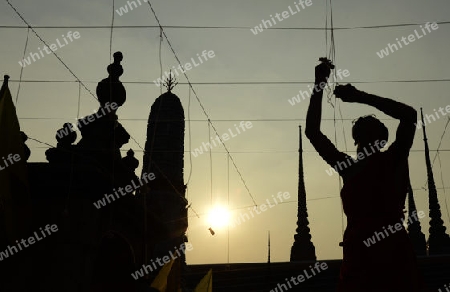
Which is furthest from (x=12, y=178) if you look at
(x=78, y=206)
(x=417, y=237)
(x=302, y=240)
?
(x=302, y=240)

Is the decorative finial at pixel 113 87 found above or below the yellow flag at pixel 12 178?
above

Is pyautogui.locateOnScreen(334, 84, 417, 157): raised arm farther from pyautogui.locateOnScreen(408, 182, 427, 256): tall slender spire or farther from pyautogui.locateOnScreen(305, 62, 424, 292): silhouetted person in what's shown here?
pyautogui.locateOnScreen(408, 182, 427, 256): tall slender spire

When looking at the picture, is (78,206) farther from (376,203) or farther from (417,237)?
(417,237)

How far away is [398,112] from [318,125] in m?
0.46

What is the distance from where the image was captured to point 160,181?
2709cm

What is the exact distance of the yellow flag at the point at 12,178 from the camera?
7.31 metres

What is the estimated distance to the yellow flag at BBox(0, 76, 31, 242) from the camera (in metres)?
7.31

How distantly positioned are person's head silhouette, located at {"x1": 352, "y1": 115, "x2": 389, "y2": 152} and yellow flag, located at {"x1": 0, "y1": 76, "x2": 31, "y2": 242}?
627cm

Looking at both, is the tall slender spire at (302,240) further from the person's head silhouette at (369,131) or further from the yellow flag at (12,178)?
the person's head silhouette at (369,131)

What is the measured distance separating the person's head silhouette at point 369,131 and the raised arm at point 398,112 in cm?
12

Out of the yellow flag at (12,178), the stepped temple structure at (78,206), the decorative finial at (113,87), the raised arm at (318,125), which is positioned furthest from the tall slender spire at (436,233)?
the raised arm at (318,125)

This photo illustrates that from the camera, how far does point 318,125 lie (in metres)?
2.66

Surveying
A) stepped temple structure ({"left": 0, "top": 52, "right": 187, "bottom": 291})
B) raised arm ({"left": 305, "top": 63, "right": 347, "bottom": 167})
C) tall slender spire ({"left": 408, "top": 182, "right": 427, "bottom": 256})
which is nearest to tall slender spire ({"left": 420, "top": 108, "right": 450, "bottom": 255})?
tall slender spire ({"left": 408, "top": 182, "right": 427, "bottom": 256})

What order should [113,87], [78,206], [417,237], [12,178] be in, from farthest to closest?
[417,237] < [113,87] < [78,206] < [12,178]
